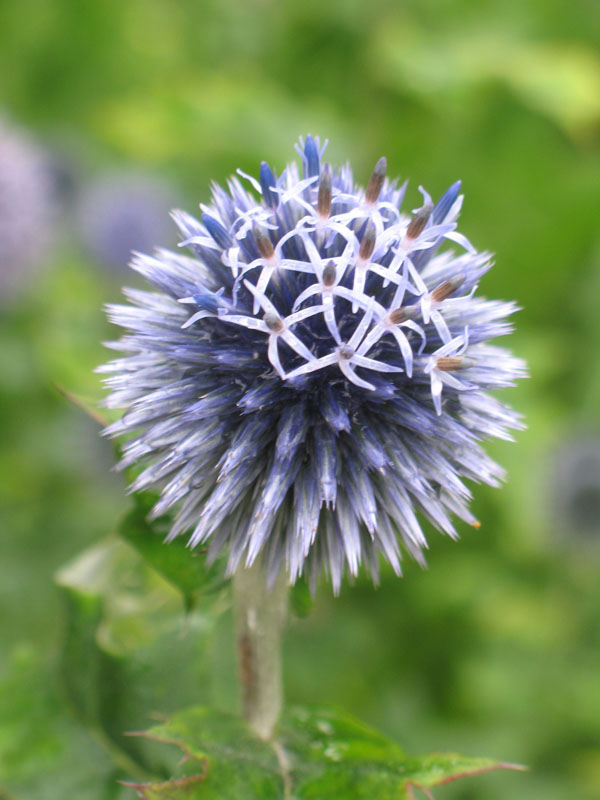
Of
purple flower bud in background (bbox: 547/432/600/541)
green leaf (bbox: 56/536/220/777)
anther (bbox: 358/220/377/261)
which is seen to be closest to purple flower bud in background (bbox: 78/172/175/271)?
purple flower bud in background (bbox: 547/432/600/541)

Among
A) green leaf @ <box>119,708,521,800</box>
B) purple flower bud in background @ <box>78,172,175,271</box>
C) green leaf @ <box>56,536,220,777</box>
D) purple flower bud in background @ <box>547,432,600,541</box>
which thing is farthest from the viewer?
purple flower bud in background @ <box>78,172,175,271</box>

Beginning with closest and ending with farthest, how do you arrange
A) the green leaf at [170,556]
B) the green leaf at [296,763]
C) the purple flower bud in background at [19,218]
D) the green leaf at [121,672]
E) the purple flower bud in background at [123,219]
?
the green leaf at [296,763] < the green leaf at [170,556] < the green leaf at [121,672] < the purple flower bud in background at [19,218] < the purple flower bud in background at [123,219]

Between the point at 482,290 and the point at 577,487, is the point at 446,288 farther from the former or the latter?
the point at 482,290

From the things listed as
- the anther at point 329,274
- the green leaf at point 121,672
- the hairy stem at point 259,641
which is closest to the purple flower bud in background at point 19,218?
the green leaf at point 121,672

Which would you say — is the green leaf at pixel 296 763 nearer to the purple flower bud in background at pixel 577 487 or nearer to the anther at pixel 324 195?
the anther at pixel 324 195

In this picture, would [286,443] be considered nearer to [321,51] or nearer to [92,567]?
[92,567]

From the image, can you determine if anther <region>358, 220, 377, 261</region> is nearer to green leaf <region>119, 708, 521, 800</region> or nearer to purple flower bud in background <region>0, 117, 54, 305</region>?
green leaf <region>119, 708, 521, 800</region>
